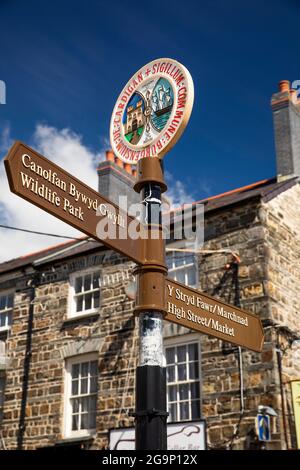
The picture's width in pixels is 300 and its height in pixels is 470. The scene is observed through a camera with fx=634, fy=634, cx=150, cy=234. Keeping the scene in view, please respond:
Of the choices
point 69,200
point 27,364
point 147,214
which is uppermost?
point 27,364

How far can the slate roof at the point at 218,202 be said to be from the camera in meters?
13.9

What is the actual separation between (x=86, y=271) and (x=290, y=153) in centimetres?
596

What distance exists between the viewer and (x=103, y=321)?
14.9m

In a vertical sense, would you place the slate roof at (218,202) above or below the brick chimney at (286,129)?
below

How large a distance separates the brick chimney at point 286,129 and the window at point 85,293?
5347mm

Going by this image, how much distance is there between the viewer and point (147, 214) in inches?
201

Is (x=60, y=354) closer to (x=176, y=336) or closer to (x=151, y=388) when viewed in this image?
(x=176, y=336)

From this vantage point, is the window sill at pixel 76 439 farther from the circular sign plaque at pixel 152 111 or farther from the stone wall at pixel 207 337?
the circular sign plaque at pixel 152 111

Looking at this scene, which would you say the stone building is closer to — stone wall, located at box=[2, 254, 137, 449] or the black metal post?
Result: stone wall, located at box=[2, 254, 137, 449]

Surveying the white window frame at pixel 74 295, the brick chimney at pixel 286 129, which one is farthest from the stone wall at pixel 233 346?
the white window frame at pixel 74 295

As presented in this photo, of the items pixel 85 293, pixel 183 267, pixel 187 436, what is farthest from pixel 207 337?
pixel 85 293

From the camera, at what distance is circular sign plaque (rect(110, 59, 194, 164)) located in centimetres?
539

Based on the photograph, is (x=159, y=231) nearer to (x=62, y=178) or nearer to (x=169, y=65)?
(x=62, y=178)

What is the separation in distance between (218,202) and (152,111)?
30.6ft
